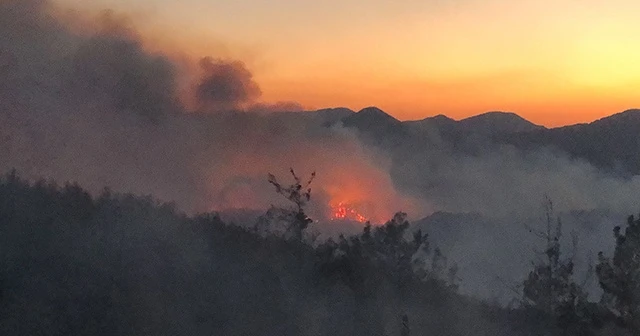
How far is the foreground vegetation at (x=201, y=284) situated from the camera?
42.2ft

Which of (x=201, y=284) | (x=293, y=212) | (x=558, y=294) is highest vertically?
(x=293, y=212)

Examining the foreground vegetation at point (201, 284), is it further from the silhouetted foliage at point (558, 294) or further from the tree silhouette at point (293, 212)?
the tree silhouette at point (293, 212)

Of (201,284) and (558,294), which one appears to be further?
(558,294)

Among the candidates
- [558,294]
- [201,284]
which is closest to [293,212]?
[558,294]

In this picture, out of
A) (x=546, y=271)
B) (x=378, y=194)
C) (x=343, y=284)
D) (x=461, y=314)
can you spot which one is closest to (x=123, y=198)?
(x=343, y=284)

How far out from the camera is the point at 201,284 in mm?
15203

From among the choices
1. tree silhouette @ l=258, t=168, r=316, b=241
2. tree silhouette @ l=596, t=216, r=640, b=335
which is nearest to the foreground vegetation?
tree silhouette @ l=596, t=216, r=640, b=335

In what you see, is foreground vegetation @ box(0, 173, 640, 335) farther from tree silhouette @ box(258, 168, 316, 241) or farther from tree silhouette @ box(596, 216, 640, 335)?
tree silhouette @ box(258, 168, 316, 241)

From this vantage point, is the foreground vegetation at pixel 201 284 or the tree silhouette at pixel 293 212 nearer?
the foreground vegetation at pixel 201 284

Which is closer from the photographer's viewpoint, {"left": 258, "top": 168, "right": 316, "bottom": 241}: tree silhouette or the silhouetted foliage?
the silhouetted foliage

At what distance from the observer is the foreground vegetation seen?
12.9m

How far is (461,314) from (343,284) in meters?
3.76

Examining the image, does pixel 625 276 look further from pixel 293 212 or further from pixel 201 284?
pixel 293 212

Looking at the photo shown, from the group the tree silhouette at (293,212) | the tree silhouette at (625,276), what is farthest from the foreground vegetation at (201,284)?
the tree silhouette at (293,212)
